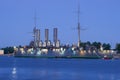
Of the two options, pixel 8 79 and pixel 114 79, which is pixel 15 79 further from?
pixel 114 79

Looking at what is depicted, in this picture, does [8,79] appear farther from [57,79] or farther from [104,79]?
[104,79]

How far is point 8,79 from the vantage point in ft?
196

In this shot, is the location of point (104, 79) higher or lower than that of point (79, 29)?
lower

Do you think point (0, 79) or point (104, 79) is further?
point (104, 79)

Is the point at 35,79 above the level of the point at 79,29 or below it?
below

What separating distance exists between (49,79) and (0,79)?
561cm

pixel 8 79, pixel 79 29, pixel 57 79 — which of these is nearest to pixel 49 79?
pixel 57 79

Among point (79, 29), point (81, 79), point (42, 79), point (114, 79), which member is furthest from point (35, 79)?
point (79, 29)

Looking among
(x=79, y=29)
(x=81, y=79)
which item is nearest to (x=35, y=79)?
(x=81, y=79)

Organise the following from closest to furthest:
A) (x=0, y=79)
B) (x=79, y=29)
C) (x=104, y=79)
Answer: (x=0, y=79), (x=104, y=79), (x=79, y=29)

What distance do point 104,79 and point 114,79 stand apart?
1189 millimetres

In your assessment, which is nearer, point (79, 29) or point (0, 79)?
point (0, 79)

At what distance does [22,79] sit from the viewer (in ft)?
198

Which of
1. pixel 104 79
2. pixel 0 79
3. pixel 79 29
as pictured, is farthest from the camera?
pixel 79 29
